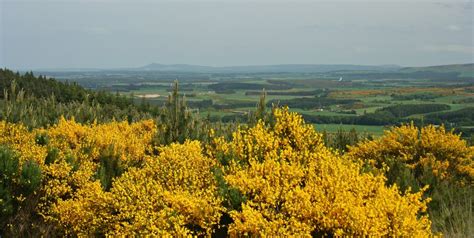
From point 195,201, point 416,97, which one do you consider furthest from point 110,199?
point 416,97

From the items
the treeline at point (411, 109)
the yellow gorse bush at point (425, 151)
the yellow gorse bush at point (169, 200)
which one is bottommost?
the treeline at point (411, 109)

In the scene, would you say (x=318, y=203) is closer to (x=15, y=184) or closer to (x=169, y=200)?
(x=169, y=200)

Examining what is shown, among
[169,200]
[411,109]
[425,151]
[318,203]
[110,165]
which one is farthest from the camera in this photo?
[411,109]

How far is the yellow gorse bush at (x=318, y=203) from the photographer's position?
708 centimetres

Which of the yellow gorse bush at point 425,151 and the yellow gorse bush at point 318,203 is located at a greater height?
the yellow gorse bush at point 318,203

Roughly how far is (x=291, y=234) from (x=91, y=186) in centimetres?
516

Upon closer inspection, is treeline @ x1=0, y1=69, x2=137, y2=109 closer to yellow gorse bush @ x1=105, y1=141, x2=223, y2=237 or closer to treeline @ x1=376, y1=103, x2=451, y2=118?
yellow gorse bush @ x1=105, y1=141, x2=223, y2=237

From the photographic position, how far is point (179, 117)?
16.7 m

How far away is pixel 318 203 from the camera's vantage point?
24.5 ft

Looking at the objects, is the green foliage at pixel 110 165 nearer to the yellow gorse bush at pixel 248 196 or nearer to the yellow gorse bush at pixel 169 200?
the yellow gorse bush at pixel 248 196

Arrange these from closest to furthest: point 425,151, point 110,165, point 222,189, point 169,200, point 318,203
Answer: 1. point 318,203
2. point 169,200
3. point 222,189
4. point 110,165
5. point 425,151

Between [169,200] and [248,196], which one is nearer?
[169,200]

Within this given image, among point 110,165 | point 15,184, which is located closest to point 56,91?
point 110,165

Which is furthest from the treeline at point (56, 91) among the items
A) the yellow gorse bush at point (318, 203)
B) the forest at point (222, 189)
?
the yellow gorse bush at point (318, 203)
